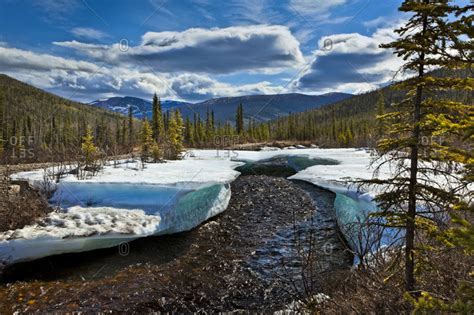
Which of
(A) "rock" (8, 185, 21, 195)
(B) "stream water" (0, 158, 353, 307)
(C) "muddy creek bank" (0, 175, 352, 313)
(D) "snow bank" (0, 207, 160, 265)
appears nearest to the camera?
(C) "muddy creek bank" (0, 175, 352, 313)

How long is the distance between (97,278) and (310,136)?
99783mm

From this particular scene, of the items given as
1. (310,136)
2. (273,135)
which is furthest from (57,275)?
(273,135)

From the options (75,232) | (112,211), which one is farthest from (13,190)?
(75,232)

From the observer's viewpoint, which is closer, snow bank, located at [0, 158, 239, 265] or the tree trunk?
the tree trunk

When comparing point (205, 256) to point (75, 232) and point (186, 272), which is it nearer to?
point (186, 272)

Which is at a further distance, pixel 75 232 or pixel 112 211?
pixel 112 211

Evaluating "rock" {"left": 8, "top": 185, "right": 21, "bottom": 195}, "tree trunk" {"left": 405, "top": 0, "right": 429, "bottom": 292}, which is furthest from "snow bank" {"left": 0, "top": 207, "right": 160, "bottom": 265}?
"tree trunk" {"left": 405, "top": 0, "right": 429, "bottom": 292}

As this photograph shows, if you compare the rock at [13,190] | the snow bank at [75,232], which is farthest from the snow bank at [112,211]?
the rock at [13,190]

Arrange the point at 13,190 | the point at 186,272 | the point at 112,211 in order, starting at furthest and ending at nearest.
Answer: the point at 13,190 < the point at 112,211 < the point at 186,272

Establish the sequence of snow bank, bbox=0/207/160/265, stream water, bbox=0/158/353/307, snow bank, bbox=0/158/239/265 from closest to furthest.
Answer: stream water, bbox=0/158/353/307, snow bank, bbox=0/207/160/265, snow bank, bbox=0/158/239/265

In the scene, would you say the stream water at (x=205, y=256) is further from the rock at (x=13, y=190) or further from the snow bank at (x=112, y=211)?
the rock at (x=13, y=190)

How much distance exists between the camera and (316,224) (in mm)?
14852

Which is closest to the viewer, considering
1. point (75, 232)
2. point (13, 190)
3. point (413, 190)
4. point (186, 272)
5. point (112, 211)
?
point (413, 190)

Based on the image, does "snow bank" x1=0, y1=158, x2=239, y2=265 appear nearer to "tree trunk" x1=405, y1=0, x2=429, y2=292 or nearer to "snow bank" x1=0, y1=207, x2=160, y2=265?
"snow bank" x1=0, y1=207, x2=160, y2=265
